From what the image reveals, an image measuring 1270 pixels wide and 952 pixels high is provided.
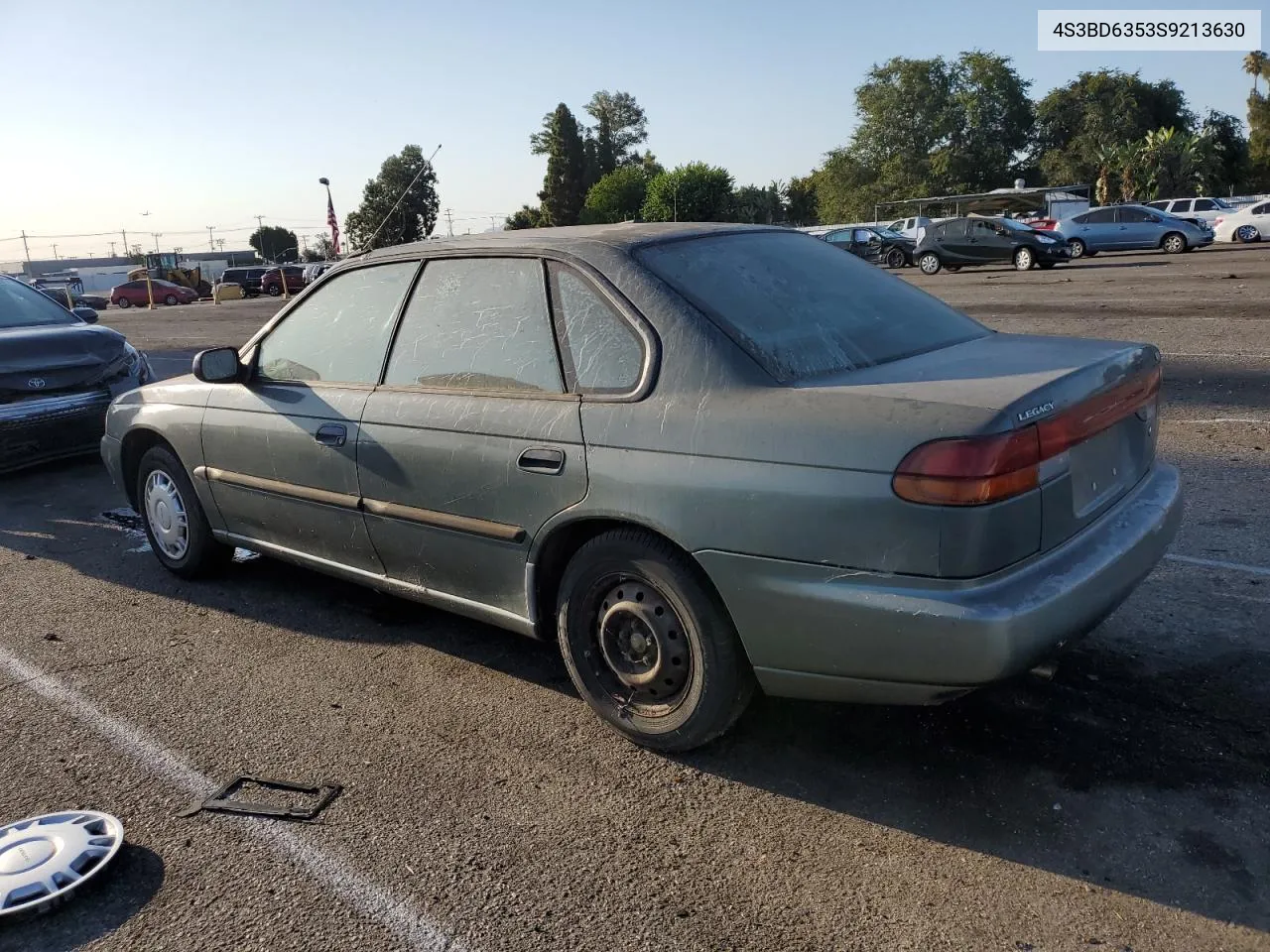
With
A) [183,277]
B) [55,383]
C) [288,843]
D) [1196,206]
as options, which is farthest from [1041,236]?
[183,277]

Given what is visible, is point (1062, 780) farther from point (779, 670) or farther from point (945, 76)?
point (945, 76)

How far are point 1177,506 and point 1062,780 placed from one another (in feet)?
3.53

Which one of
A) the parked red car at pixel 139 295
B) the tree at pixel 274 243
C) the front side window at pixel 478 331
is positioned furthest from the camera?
the tree at pixel 274 243

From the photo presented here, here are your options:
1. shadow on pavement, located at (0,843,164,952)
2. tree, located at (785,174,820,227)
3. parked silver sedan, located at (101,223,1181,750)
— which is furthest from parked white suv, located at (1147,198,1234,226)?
tree, located at (785,174,820,227)

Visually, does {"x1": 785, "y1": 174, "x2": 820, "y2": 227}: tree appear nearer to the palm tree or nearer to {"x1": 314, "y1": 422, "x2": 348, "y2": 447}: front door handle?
the palm tree

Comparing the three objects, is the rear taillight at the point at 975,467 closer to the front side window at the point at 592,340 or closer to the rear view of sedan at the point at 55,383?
the front side window at the point at 592,340

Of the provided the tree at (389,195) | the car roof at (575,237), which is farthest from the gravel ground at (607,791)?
the tree at (389,195)

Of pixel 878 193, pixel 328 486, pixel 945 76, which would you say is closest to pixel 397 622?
pixel 328 486

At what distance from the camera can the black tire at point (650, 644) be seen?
3.02 meters

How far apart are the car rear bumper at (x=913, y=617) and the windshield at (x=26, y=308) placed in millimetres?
7635

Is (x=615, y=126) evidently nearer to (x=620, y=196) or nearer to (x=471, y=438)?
(x=620, y=196)

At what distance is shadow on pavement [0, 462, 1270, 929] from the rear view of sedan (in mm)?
4863

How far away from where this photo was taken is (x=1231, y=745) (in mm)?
3078

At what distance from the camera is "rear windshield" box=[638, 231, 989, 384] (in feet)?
10.3
